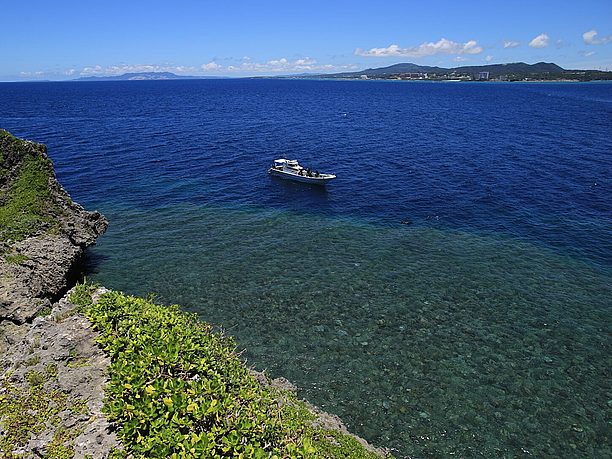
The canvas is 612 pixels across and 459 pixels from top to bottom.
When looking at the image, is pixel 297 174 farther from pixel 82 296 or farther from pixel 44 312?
pixel 82 296

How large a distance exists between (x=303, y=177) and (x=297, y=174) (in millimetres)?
1704

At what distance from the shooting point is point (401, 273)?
3288 cm

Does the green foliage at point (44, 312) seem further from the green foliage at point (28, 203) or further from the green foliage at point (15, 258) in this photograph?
the green foliage at point (28, 203)

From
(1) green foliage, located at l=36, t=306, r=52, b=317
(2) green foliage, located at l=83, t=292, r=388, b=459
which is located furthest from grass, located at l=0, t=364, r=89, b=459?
Result: (1) green foliage, located at l=36, t=306, r=52, b=317

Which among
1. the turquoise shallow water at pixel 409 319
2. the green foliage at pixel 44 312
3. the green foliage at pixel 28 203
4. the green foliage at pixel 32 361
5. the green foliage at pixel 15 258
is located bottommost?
the turquoise shallow water at pixel 409 319

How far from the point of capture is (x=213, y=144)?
83.2 metres

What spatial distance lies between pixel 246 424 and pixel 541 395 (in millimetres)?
16993

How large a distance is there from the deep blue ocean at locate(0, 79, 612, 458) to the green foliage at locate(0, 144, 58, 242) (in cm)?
607

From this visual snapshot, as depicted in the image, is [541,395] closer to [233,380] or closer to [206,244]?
[233,380]

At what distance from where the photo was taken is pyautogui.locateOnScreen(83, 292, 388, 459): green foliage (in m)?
11.1

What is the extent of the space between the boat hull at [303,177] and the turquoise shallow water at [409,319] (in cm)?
1313

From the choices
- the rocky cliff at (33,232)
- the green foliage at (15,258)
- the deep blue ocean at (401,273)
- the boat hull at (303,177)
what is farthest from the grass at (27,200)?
the boat hull at (303,177)

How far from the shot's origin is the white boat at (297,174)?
55281 mm

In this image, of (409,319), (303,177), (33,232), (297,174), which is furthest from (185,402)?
(297,174)
